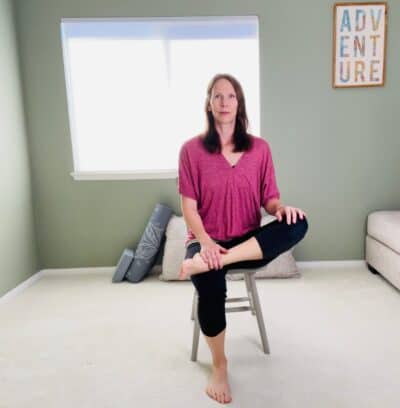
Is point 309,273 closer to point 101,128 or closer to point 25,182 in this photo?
point 101,128

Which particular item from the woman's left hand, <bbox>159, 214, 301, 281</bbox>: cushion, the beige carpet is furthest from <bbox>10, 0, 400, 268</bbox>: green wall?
the woman's left hand

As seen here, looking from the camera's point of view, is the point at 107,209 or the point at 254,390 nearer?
the point at 254,390

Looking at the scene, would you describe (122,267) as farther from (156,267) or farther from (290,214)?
(290,214)

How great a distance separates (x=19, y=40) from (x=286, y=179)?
2169 millimetres

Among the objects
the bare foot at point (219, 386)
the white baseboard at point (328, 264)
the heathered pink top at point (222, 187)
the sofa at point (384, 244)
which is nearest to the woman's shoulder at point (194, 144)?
the heathered pink top at point (222, 187)

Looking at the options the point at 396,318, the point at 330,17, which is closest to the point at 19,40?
the point at 330,17

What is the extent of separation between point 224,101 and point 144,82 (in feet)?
4.59

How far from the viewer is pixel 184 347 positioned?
5.74ft

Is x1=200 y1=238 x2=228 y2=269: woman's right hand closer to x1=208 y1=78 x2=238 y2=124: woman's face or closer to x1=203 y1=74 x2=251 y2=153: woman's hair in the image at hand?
x1=203 y1=74 x2=251 y2=153: woman's hair

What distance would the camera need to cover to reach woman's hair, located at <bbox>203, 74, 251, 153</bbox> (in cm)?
156

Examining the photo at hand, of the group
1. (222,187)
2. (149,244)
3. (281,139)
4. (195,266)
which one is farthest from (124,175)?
(195,266)

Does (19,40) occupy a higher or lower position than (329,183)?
higher

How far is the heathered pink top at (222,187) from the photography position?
60.6 inches

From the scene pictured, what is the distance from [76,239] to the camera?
2838 millimetres
